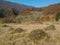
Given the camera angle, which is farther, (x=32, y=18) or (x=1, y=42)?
(x=32, y=18)

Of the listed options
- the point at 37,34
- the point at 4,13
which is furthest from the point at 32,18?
the point at 37,34

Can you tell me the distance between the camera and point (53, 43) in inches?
570

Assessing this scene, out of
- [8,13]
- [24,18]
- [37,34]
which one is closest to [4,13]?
[8,13]

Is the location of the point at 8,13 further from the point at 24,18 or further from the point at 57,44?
the point at 57,44

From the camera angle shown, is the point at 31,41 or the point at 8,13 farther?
the point at 8,13

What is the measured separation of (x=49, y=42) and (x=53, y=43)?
0.37 metres

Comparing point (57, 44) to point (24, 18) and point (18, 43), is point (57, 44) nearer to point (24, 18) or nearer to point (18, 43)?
point (18, 43)

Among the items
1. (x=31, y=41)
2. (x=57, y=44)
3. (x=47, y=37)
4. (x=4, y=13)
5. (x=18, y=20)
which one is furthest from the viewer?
(x=4, y=13)

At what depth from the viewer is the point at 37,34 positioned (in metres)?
16.6

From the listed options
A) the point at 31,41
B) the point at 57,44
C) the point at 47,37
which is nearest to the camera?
the point at 57,44

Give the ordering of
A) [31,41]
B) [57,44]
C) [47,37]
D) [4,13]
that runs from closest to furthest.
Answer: [57,44] < [31,41] < [47,37] < [4,13]

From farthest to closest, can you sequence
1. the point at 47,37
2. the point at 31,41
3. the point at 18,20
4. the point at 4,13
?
the point at 4,13
the point at 18,20
the point at 47,37
the point at 31,41

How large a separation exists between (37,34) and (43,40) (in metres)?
1.39

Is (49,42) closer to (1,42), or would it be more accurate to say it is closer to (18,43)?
(18,43)
